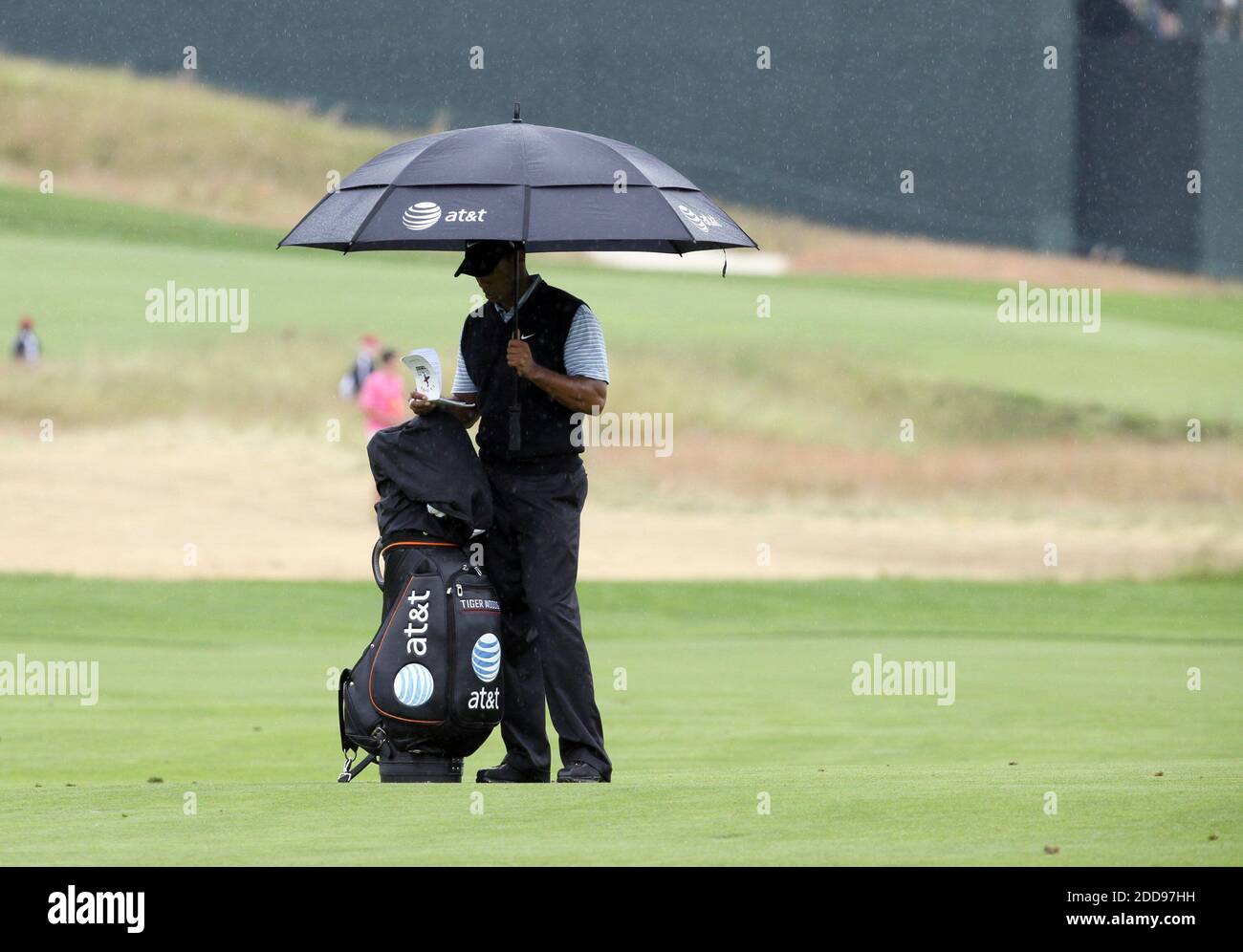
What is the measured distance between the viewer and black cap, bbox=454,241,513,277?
22.8 ft

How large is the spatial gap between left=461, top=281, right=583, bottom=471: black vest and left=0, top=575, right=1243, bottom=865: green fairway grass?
1120mm

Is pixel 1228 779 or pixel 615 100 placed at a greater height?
pixel 615 100

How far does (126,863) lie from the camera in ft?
16.7

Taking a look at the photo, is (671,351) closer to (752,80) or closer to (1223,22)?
(752,80)

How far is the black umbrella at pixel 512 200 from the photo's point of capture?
21.9 ft

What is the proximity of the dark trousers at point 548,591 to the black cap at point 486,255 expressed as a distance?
67 centimetres

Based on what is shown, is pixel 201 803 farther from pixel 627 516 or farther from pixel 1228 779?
pixel 627 516

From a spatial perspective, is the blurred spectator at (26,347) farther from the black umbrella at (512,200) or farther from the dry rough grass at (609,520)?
the black umbrella at (512,200)

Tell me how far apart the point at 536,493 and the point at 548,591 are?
1.04ft

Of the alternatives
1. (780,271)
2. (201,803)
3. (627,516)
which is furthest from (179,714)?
(780,271)

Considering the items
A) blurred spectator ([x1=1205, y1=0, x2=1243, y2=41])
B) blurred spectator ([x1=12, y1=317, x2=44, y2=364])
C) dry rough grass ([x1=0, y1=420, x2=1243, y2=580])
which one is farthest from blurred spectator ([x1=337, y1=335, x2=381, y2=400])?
blurred spectator ([x1=1205, y1=0, x2=1243, y2=41])

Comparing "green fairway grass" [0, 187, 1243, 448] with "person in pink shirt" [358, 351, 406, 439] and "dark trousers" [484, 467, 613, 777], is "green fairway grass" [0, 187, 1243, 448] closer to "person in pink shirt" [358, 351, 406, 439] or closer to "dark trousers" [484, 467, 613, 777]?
"person in pink shirt" [358, 351, 406, 439]

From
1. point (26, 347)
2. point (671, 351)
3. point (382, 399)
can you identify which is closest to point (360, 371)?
point (382, 399)
